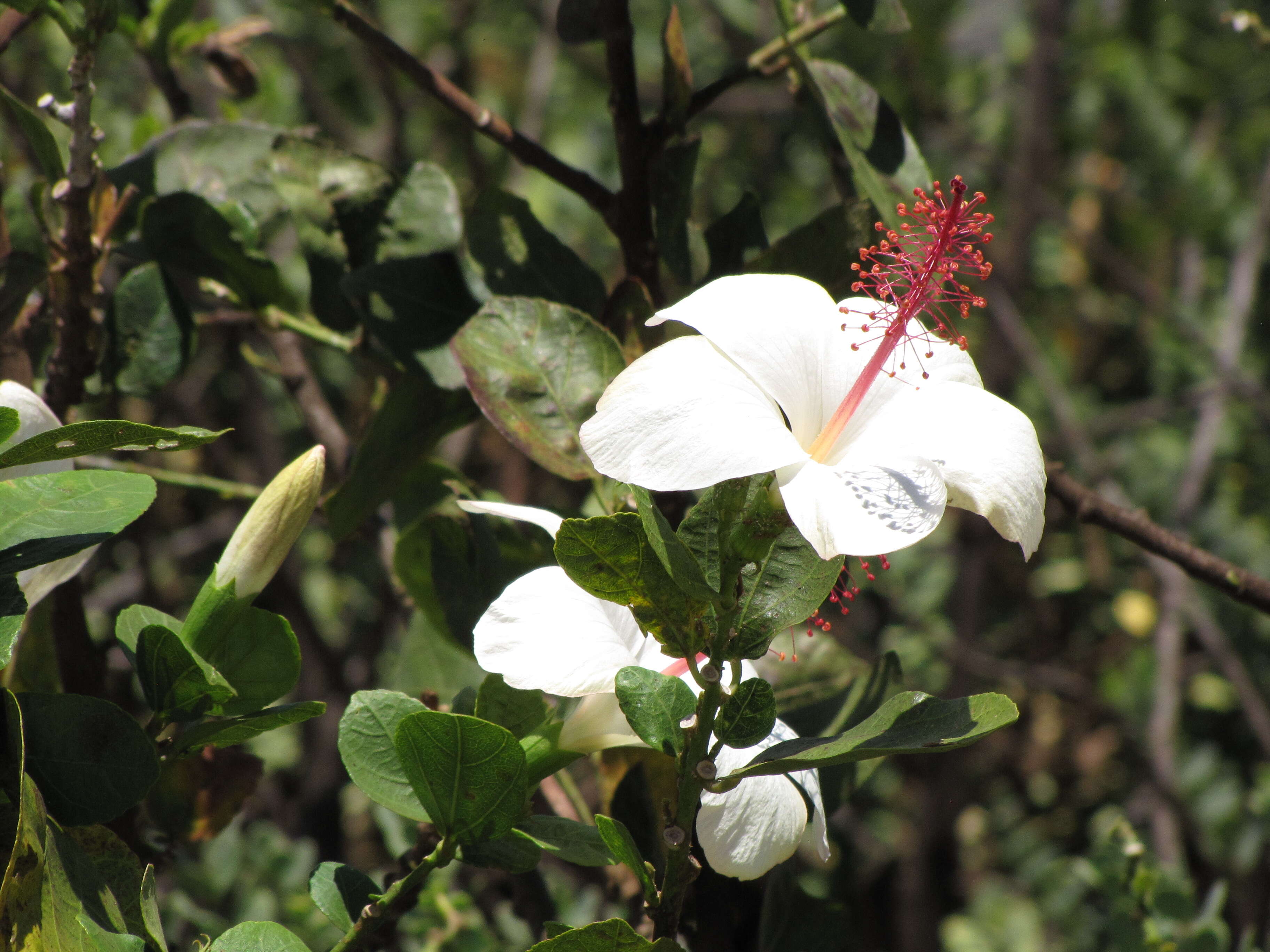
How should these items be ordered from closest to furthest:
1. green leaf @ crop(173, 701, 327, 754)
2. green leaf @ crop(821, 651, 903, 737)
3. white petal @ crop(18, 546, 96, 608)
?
green leaf @ crop(173, 701, 327, 754)
white petal @ crop(18, 546, 96, 608)
green leaf @ crop(821, 651, 903, 737)

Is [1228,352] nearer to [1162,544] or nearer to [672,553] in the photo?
[1162,544]

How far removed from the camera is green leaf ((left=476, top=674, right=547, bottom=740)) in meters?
0.71

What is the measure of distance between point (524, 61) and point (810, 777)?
3111 millimetres

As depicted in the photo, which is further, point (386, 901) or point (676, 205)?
point (676, 205)

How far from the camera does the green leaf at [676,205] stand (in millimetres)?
974

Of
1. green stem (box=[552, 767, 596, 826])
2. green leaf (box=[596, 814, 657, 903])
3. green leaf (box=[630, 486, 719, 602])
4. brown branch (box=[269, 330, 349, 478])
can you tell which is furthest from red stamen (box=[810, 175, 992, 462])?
brown branch (box=[269, 330, 349, 478])

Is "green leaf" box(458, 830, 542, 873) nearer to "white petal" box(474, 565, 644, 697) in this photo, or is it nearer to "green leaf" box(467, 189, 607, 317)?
"white petal" box(474, 565, 644, 697)

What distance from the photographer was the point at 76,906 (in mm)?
632

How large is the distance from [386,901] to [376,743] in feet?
0.31

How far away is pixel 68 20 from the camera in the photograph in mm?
854

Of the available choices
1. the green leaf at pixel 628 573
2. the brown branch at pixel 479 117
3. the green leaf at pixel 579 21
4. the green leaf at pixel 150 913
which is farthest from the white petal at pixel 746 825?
the green leaf at pixel 579 21

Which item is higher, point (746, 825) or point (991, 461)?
point (991, 461)

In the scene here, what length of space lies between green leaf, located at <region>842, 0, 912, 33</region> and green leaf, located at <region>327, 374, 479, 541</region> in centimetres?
50

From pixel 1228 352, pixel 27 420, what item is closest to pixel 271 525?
pixel 27 420
